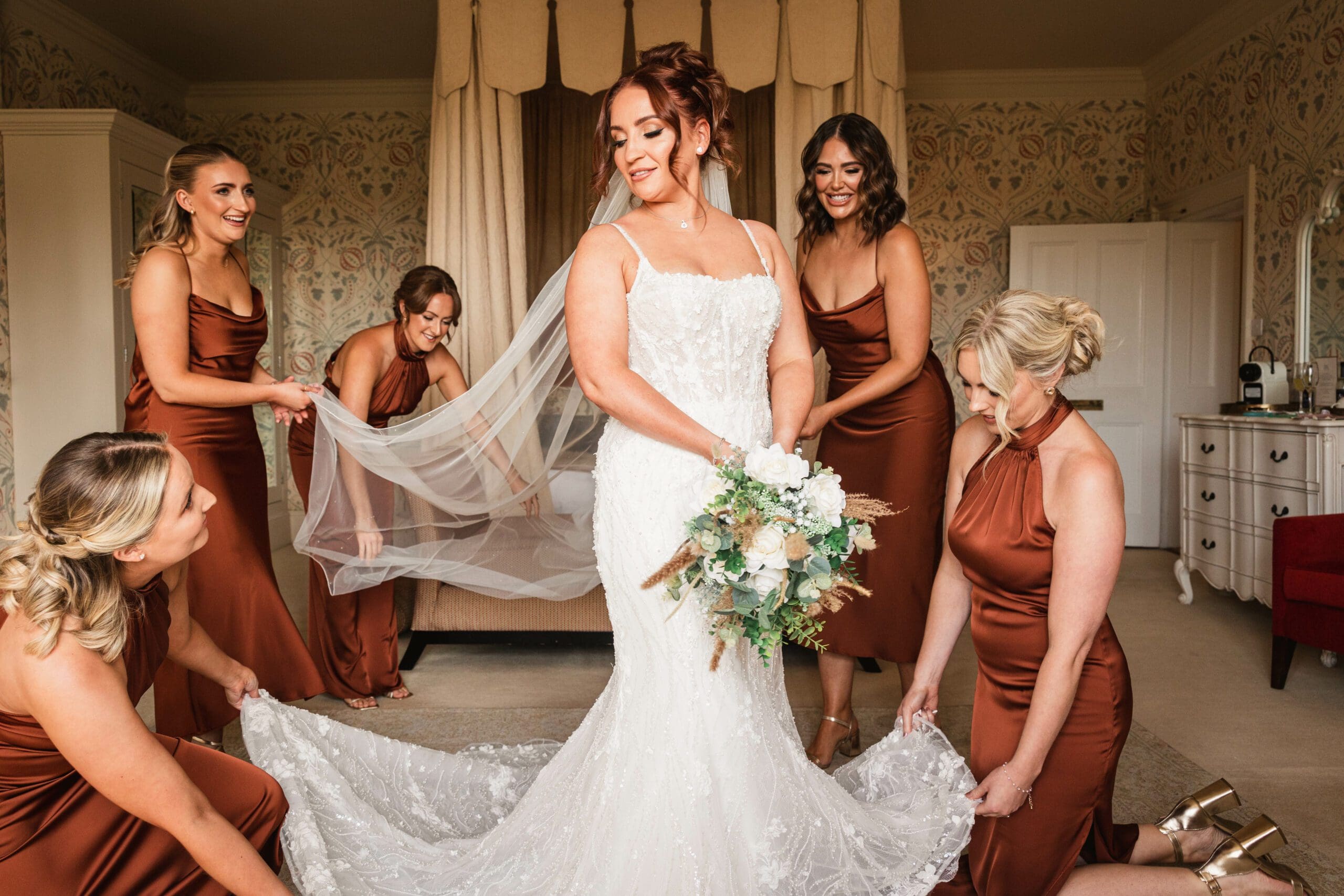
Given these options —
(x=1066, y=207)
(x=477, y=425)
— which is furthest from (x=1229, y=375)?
(x=477, y=425)

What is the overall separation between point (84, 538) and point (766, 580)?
39.5 inches

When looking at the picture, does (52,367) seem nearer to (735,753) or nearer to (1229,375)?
(735,753)

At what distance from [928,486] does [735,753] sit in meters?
1.30

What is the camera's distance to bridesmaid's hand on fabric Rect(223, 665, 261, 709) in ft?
6.48

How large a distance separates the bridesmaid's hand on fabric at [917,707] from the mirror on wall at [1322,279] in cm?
359

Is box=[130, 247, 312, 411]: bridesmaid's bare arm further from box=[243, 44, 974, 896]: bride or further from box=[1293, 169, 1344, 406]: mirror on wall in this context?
box=[1293, 169, 1344, 406]: mirror on wall

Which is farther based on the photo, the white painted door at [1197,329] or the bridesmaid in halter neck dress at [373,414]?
the white painted door at [1197,329]

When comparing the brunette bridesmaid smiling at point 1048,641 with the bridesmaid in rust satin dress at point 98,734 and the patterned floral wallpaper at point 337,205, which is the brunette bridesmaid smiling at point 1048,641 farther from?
the patterned floral wallpaper at point 337,205

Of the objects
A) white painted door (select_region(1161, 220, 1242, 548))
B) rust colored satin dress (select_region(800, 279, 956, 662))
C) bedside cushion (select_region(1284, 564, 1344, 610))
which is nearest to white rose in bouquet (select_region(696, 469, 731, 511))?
rust colored satin dress (select_region(800, 279, 956, 662))

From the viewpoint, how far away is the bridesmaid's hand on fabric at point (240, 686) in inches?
77.8

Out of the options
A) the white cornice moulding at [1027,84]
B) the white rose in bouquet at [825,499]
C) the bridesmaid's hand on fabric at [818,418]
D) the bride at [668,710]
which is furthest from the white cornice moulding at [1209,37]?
the white rose in bouquet at [825,499]

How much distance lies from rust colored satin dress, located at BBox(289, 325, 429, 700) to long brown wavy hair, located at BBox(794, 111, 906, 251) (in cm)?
158

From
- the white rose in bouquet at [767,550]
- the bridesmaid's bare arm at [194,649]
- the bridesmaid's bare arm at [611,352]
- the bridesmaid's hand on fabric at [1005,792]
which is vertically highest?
the bridesmaid's bare arm at [611,352]

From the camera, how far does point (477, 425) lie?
2822mm
